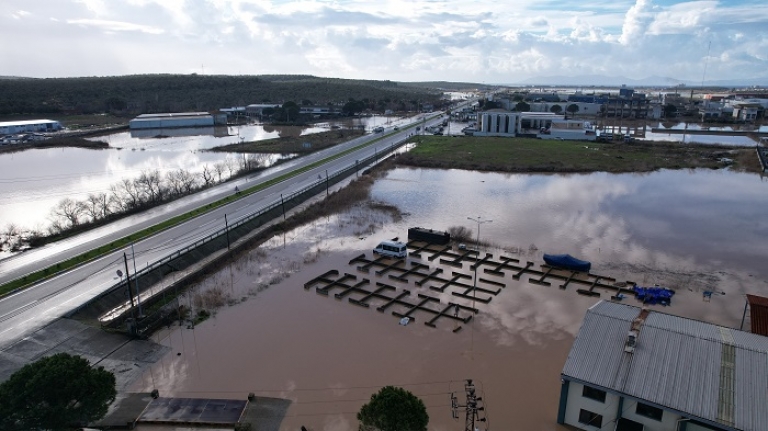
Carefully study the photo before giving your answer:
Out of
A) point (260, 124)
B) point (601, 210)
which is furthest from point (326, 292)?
point (260, 124)

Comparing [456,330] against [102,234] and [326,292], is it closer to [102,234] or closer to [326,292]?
[326,292]

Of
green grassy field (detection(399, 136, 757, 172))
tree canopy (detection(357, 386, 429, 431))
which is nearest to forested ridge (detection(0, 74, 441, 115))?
green grassy field (detection(399, 136, 757, 172))

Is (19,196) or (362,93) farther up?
(362,93)

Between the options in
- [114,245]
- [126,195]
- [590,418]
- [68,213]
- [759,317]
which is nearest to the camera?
[590,418]

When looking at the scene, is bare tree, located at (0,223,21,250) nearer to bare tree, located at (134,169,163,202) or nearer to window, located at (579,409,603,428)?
bare tree, located at (134,169,163,202)

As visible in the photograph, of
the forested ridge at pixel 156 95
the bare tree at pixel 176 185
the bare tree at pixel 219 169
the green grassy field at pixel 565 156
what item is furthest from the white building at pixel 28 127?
the green grassy field at pixel 565 156

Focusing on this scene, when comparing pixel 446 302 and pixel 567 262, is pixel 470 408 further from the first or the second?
pixel 567 262

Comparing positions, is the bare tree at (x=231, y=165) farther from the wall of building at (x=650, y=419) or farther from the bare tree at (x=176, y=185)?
the wall of building at (x=650, y=419)

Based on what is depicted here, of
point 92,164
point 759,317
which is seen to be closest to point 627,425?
point 759,317
